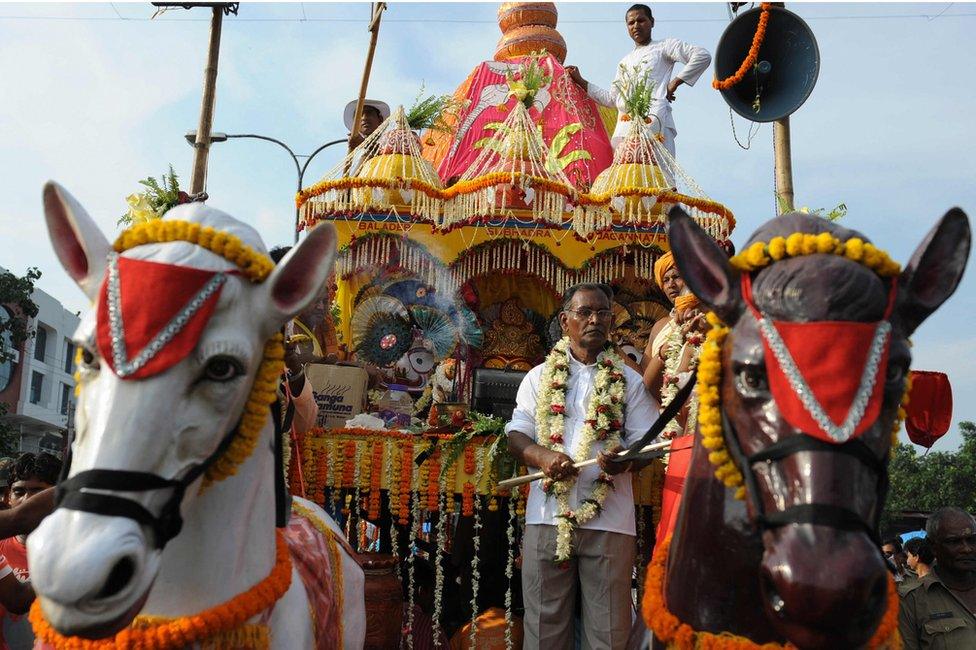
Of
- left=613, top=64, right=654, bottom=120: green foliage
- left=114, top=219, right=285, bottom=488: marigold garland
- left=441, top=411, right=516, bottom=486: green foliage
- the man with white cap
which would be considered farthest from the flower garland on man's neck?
the man with white cap

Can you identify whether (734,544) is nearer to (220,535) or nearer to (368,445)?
(220,535)

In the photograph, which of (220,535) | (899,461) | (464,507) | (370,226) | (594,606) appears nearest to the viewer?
(220,535)

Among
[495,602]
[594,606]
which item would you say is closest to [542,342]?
[495,602]

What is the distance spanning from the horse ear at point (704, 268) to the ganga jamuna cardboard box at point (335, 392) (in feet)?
12.7

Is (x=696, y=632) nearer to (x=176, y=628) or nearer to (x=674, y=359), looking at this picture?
(x=176, y=628)

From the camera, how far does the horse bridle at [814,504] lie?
2.16 m

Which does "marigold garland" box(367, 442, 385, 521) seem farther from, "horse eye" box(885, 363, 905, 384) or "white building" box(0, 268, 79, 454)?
"white building" box(0, 268, 79, 454)

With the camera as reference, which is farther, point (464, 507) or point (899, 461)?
point (899, 461)

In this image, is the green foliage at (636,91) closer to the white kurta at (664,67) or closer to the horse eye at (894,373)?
the white kurta at (664,67)

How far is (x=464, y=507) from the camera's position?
5.78 m

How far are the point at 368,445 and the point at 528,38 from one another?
35.1 ft

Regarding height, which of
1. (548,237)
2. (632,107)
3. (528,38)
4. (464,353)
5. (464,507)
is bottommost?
(464,507)

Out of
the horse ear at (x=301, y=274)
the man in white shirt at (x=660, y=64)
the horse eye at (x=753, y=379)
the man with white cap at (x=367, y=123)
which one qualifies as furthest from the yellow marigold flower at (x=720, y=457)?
the man with white cap at (x=367, y=123)

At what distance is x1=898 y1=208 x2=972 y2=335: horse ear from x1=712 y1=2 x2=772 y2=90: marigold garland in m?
5.20
